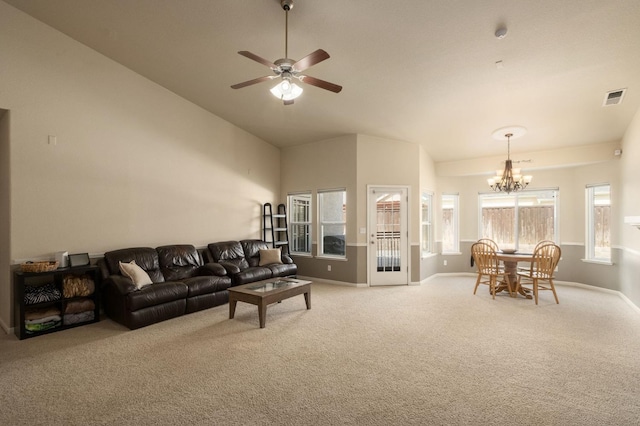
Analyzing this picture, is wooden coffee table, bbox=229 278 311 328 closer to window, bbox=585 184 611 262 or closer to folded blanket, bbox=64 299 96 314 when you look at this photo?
folded blanket, bbox=64 299 96 314

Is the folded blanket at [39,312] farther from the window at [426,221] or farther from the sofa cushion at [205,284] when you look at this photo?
the window at [426,221]

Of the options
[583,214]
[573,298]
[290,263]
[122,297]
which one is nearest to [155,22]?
[122,297]

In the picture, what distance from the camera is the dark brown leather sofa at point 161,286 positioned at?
3736 millimetres

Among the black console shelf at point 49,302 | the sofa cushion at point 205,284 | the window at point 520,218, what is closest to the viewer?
the black console shelf at point 49,302

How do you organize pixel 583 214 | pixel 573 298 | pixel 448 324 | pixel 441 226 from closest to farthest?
pixel 448 324, pixel 573 298, pixel 583 214, pixel 441 226

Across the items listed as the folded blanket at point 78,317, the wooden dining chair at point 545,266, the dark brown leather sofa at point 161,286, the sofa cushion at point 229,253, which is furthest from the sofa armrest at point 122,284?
the wooden dining chair at point 545,266

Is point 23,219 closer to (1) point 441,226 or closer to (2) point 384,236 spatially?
(2) point 384,236

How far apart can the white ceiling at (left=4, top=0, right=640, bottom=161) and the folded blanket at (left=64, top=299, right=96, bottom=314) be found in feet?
10.9

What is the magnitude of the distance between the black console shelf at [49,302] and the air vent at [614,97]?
274 inches

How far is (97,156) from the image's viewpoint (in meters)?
4.30

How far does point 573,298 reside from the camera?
16.8 feet

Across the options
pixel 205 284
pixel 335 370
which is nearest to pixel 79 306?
pixel 205 284

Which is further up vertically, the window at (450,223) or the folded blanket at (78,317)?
the window at (450,223)

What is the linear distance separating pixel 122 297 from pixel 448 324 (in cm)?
401
